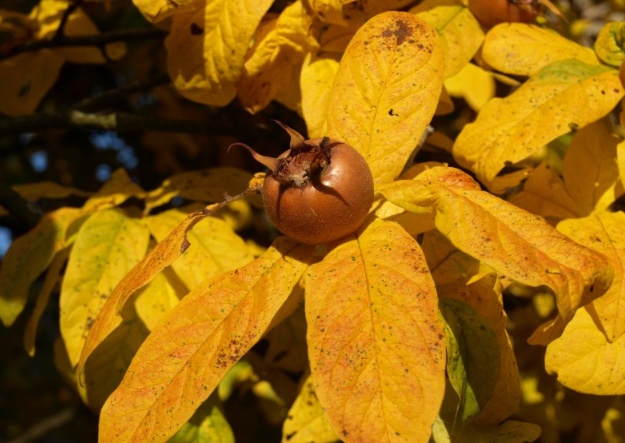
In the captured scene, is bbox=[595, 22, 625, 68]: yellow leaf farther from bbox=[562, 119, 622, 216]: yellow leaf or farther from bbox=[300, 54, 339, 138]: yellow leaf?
bbox=[300, 54, 339, 138]: yellow leaf

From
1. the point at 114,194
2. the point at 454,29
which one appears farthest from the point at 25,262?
the point at 454,29

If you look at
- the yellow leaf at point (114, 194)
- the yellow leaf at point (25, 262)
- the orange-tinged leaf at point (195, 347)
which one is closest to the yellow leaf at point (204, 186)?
the yellow leaf at point (114, 194)

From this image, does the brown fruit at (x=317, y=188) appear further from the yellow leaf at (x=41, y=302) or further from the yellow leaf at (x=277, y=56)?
the yellow leaf at (x=41, y=302)

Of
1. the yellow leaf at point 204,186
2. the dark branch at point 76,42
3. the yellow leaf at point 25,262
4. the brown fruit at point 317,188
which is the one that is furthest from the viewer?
the dark branch at point 76,42

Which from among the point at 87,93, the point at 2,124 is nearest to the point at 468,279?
the point at 2,124

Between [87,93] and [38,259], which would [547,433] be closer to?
[38,259]

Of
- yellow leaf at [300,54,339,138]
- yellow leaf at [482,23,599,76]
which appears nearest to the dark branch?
yellow leaf at [300,54,339,138]
